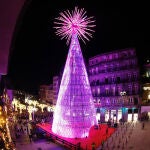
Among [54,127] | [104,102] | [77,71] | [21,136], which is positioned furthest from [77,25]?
[104,102]

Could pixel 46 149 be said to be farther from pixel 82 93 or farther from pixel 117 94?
pixel 117 94

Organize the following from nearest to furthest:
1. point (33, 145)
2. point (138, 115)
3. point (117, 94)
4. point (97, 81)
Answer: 1. point (33, 145)
2. point (138, 115)
3. point (117, 94)
4. point (97, 81)

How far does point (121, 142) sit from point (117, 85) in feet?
95.9

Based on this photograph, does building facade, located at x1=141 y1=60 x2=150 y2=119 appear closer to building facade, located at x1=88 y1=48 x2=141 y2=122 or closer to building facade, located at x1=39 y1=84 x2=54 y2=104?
building facade, located at x1=88 y1=48 x2=141 y2=122

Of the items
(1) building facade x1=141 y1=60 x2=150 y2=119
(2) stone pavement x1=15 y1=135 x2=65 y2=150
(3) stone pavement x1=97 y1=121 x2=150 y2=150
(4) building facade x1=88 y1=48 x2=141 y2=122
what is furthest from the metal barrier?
(1) building facade x1=141 y1=60 x2=150 y2=119

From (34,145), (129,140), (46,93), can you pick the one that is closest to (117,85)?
(129,140)

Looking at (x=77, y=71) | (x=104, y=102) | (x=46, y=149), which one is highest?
(x=77, y=71)

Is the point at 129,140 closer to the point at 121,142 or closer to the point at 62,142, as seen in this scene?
the point at 121,142

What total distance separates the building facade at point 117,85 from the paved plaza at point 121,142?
18645 millimetres

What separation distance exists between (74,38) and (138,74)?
Answer: 21306 millimetres

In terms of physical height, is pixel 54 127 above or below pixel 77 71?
below

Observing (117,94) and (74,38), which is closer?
(74,38)

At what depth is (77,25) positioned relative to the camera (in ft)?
111

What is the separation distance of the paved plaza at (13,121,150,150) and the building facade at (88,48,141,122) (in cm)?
1864
